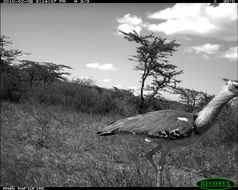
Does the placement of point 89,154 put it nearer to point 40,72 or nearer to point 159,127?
point 159,127

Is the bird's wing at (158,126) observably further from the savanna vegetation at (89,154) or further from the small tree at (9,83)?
the small tree at (9,83)

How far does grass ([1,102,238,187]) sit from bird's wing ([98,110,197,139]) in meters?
0.92

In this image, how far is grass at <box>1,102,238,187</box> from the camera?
5.91m

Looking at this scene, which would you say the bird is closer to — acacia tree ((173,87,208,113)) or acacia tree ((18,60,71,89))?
acacia tree ((173,87,208,113))

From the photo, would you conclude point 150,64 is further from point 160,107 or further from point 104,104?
point 104,104

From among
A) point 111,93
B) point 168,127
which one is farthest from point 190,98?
point 168,127

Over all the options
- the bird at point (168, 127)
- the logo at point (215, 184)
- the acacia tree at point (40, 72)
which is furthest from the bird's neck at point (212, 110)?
the acacia tree at point (40, 72)

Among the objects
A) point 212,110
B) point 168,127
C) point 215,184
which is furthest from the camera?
point 168,127

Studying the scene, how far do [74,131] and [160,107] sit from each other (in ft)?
31.8

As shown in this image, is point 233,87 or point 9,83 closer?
point 233,87

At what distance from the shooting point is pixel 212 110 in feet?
10.9

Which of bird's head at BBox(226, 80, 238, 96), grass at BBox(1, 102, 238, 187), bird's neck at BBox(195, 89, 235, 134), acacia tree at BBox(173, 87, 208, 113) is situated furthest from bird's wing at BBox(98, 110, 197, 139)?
acacia tree at BBox(173, 87, 208, 113)

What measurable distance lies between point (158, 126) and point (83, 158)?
15.7ft

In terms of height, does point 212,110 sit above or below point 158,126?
above
